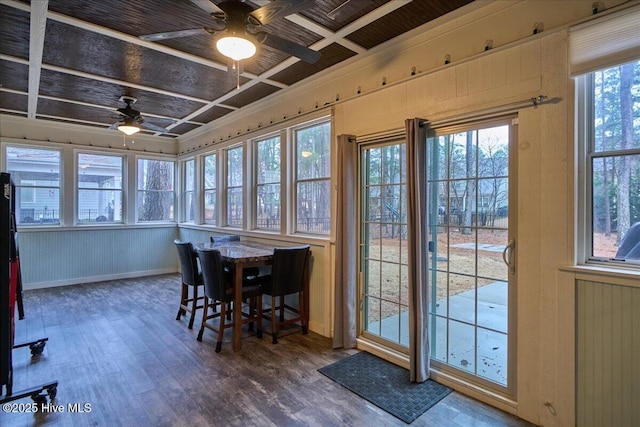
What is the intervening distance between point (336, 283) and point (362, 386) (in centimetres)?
95

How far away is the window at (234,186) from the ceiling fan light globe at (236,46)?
2.83 metres

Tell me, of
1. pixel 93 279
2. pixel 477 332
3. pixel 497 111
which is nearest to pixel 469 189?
pixel 497 111

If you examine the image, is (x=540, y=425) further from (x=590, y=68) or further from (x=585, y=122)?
(x=590, y=68)

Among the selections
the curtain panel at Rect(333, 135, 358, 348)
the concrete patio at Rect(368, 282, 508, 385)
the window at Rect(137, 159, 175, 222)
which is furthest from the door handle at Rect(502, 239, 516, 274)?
the window at Rect(137, 159, 175, 222)

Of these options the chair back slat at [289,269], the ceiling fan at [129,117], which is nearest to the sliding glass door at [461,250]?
the chair back slat at [289,269]

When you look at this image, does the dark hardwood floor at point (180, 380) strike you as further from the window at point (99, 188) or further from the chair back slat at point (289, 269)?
the window at point (99, 188)

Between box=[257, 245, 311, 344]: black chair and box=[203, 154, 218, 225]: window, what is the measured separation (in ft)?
8.77

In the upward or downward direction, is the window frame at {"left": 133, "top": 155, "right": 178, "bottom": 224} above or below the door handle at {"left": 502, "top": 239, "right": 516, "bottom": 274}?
above

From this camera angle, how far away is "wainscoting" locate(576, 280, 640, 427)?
1.74 m

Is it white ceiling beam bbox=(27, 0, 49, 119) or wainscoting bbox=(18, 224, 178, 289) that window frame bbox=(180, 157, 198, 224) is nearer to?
wainscoting bbox=(18, 224, 178, 289)

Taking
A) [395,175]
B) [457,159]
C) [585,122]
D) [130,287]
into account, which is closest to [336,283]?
[395,175]

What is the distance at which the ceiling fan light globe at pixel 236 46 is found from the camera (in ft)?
6.87

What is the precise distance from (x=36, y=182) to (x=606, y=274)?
23.7ft

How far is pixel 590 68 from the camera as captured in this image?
1844 mm
